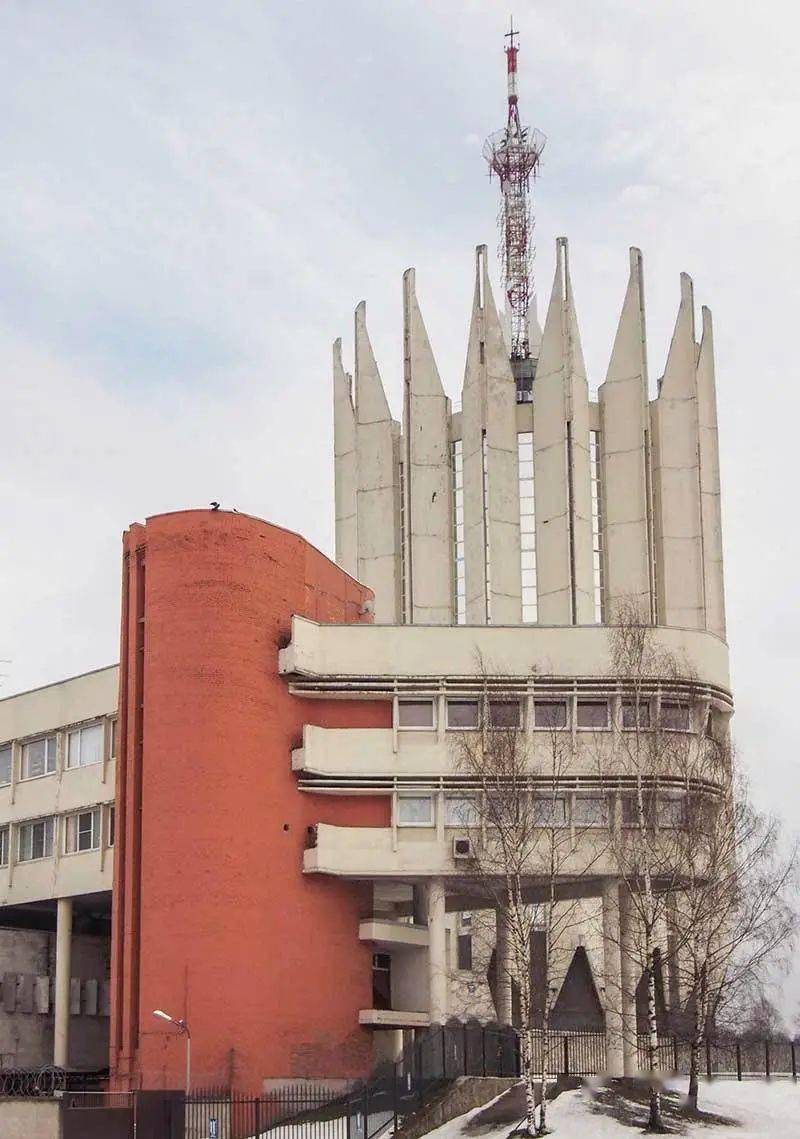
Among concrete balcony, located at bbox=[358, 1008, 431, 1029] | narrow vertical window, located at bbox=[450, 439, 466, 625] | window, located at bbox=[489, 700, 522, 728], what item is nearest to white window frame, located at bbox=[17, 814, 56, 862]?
concrete balcony, located at bbox=[358, 1008, 431, 1029]

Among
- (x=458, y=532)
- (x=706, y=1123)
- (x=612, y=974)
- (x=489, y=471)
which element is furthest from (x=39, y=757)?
(x=706, y=1123)

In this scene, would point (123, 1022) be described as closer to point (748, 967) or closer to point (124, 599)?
point (124, 599)

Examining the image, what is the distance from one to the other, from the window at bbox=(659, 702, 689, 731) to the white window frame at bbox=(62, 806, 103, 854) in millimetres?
19753

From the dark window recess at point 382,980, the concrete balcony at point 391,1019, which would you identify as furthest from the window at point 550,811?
the dark window recess at point 382,980

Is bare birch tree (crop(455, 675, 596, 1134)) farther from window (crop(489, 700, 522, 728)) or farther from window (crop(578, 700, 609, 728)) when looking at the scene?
window (crop(578, 700, 609, 728))

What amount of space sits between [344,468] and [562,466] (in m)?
12.1

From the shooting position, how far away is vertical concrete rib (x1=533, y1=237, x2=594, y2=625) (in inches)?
2992

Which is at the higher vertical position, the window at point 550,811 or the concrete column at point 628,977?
the window at point 550,811

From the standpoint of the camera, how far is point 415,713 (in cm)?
5569

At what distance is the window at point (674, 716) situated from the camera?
179 ft

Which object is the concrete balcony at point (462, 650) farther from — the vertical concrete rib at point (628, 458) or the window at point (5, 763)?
the vertical concrete rib at point (628, 458)

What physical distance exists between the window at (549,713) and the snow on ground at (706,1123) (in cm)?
1170

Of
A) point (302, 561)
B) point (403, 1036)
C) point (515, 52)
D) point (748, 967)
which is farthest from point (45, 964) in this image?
point (515, 52)

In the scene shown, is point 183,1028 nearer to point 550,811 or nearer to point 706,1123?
point 550,811
